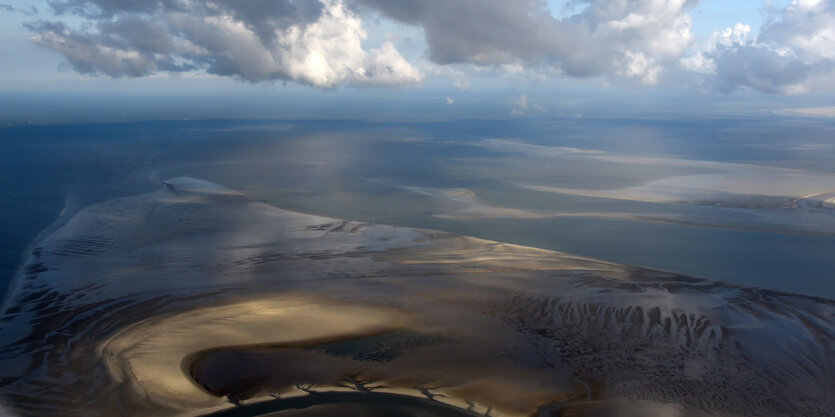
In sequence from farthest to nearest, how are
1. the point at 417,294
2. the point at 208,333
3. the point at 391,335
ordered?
the point at 417,294
the point at 391,335
the point at 208,333

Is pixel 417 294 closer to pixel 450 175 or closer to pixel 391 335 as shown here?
pixel 391 335

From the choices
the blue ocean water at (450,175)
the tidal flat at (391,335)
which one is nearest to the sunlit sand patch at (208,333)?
the tidal flat at (391,335)

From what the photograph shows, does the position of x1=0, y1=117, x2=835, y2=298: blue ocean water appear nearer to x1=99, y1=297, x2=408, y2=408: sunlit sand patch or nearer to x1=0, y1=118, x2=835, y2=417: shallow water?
x1=0, y1=118, x2=835, y2=417: shallow water

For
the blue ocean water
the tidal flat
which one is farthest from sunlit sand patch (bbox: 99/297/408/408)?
the blue ocean water

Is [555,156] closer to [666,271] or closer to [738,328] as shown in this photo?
[666,271]

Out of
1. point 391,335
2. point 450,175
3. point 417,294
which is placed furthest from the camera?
point 450,175

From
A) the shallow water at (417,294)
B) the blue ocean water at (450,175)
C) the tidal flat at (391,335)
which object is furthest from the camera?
the blue ocean water at (450,175)

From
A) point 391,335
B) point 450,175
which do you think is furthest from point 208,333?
point 450,175

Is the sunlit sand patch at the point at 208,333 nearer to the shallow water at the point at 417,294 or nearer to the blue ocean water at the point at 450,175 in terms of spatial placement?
the shallow water at the point at 417,294
